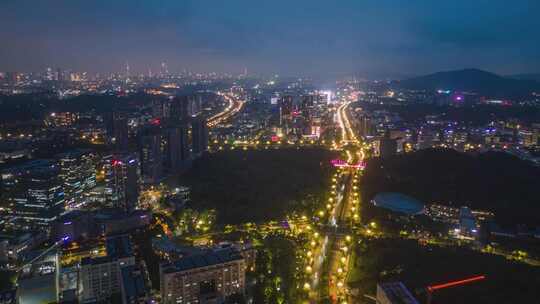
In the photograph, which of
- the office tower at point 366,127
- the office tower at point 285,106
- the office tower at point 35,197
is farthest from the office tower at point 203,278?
the office tower at point 285,106

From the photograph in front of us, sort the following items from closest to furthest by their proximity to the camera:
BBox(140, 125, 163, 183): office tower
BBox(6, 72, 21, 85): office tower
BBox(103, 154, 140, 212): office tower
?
BBox(103, 154, 140, 212): office tower → BBox(140, 125, 163, 183): office tower → BBox(6, 72, 21, 85): office tower

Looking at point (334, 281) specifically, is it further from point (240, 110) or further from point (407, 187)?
point (240, 110)

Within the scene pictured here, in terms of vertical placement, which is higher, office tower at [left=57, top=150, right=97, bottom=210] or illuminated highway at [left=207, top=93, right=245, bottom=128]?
illuminated highway at [left=207, top=93, right=245, bottom=128]

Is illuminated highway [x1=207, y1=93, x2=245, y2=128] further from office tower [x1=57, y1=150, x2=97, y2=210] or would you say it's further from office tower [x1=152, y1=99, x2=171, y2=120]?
office tower [x1=57, y1=150, x2=97, y2=210]

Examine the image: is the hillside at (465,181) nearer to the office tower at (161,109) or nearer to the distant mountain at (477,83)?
the office tower at (161,109)

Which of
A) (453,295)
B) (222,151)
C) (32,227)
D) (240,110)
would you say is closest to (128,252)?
(32,227)

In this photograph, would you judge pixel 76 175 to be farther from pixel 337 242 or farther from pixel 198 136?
pixel 337 242

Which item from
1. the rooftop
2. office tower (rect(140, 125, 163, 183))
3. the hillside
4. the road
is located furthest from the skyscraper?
the hillside
